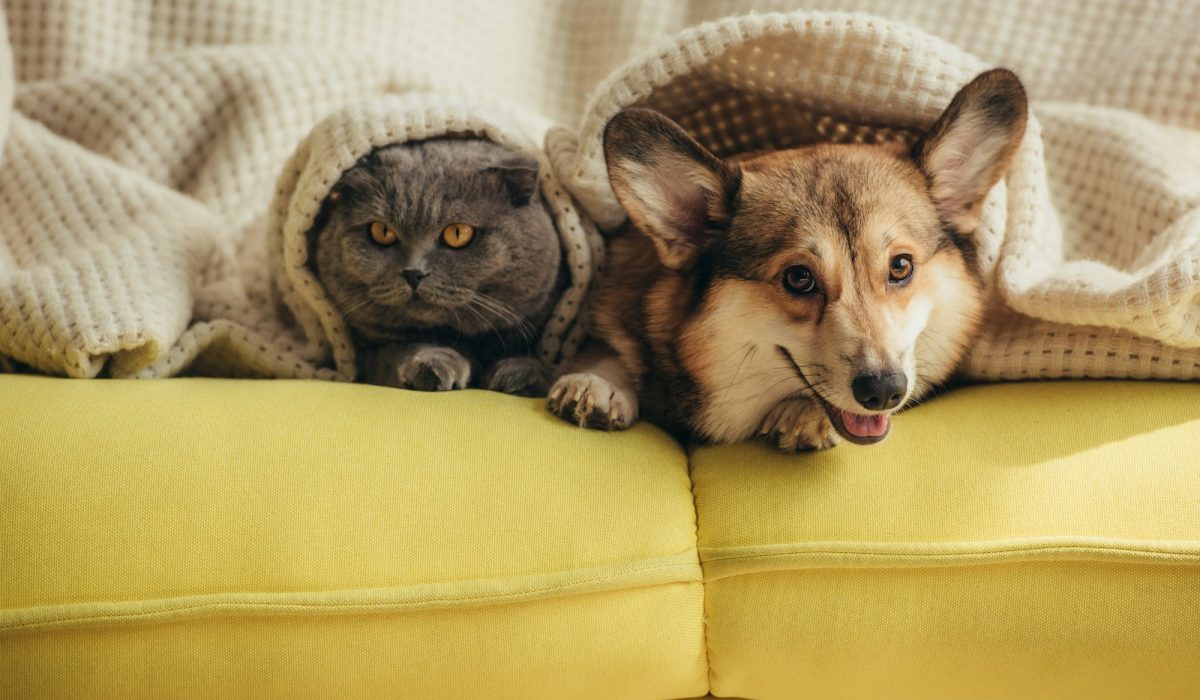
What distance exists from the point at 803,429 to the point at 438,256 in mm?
678

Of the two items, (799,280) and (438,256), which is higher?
(799,280)

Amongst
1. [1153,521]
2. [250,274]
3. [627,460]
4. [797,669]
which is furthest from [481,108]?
[1153,521]

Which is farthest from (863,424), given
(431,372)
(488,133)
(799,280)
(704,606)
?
(488,133)

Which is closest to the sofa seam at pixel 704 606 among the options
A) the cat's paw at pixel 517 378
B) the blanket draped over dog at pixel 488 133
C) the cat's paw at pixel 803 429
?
the cat's paw at pixel 803 429

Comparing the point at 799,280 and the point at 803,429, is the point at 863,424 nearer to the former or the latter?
→ the point at 803,429

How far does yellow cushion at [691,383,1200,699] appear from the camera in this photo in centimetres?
116

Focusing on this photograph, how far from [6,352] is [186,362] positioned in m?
0.26

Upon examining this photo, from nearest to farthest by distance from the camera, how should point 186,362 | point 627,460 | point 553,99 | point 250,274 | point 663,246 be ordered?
point 627,460, point 663,246, point 186,362, point 250,274, point 553,99

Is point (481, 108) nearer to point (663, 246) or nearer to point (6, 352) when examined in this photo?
point (663, 246)

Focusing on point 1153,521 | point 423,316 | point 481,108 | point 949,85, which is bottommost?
point 423,316

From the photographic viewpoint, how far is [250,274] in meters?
1.86

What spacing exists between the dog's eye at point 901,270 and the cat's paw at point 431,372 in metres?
0.72

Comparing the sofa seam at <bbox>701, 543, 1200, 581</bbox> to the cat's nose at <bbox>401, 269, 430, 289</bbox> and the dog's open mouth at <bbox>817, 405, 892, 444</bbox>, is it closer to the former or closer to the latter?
the dog's open mouth at <bbox>817, 405, 892, 444</bbox>

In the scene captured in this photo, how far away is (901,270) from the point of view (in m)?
1.37
